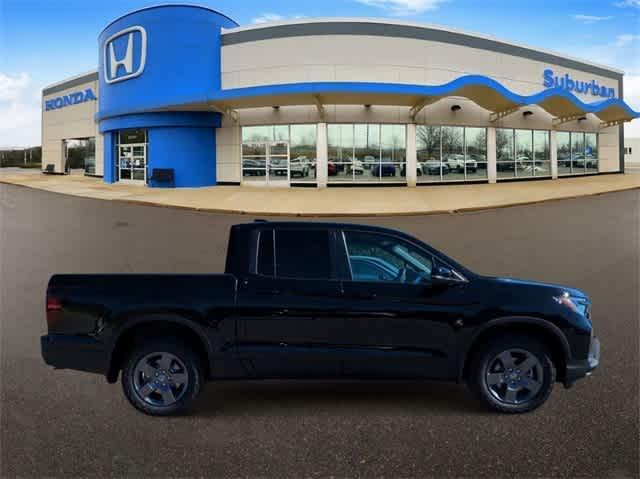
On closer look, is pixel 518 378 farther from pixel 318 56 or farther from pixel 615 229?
pixel 318 56

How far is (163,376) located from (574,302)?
132 inches

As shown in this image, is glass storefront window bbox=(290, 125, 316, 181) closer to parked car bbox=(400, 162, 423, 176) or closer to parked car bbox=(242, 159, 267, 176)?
parked car bbox=(242, 159, 267, 176)

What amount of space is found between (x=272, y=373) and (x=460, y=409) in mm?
1519

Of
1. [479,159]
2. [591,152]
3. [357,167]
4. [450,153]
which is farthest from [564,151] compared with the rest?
[357,167]

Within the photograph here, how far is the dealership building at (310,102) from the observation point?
89.2 ft

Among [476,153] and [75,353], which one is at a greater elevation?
[476,153]

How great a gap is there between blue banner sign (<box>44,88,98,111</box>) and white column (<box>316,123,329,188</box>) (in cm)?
2319

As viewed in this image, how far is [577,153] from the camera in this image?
121ft

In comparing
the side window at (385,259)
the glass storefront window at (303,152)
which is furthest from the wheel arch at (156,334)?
the glass storefront window at (303,152)

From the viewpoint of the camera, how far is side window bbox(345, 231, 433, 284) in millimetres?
4387

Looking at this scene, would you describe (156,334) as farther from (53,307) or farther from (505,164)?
(505,164)

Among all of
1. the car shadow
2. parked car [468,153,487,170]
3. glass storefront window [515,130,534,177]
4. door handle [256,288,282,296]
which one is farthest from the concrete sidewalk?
door handle [256,288,282,296]

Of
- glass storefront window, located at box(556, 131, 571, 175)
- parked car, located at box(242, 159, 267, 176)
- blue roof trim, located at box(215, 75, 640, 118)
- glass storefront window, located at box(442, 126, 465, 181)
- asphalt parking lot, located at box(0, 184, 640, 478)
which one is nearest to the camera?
asphalt parking lot, located at box(0, 184, 640, 478)

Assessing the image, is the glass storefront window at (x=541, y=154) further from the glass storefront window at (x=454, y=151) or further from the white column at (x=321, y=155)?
the white column at (x=321, y=155)
